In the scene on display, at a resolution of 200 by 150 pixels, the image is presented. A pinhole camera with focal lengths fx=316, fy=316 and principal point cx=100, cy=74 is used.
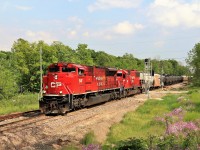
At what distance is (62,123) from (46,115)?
15.0 ft

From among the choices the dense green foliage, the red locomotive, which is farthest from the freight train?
the dense green foliage

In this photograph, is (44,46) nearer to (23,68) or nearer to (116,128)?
(23,68)

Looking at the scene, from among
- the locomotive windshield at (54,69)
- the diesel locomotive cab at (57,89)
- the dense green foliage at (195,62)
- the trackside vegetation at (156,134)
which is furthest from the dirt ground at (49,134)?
the dense green foliage at (195,62)

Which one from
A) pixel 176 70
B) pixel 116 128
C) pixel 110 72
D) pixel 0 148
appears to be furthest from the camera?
pixel 176 70

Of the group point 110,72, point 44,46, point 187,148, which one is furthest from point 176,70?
point 187,148

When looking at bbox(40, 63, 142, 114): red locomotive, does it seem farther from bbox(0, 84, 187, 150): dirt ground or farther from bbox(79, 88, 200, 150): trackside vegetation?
bbox(79, 88, 200, 150): trackside vegetation

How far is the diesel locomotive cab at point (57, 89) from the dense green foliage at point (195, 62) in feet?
161

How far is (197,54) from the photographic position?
2867 inches

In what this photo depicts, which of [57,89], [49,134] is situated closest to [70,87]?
[57,89]

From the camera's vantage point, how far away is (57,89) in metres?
24.0

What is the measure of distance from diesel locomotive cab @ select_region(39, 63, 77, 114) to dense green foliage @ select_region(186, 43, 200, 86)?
49.0m

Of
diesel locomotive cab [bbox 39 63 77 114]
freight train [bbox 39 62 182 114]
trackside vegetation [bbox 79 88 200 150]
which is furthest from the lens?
freight train [bbox 39 62 182 114]

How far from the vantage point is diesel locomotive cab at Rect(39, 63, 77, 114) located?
23.3m

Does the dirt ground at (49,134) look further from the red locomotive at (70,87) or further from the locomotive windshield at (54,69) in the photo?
the locomotive windshield at (54,69)
